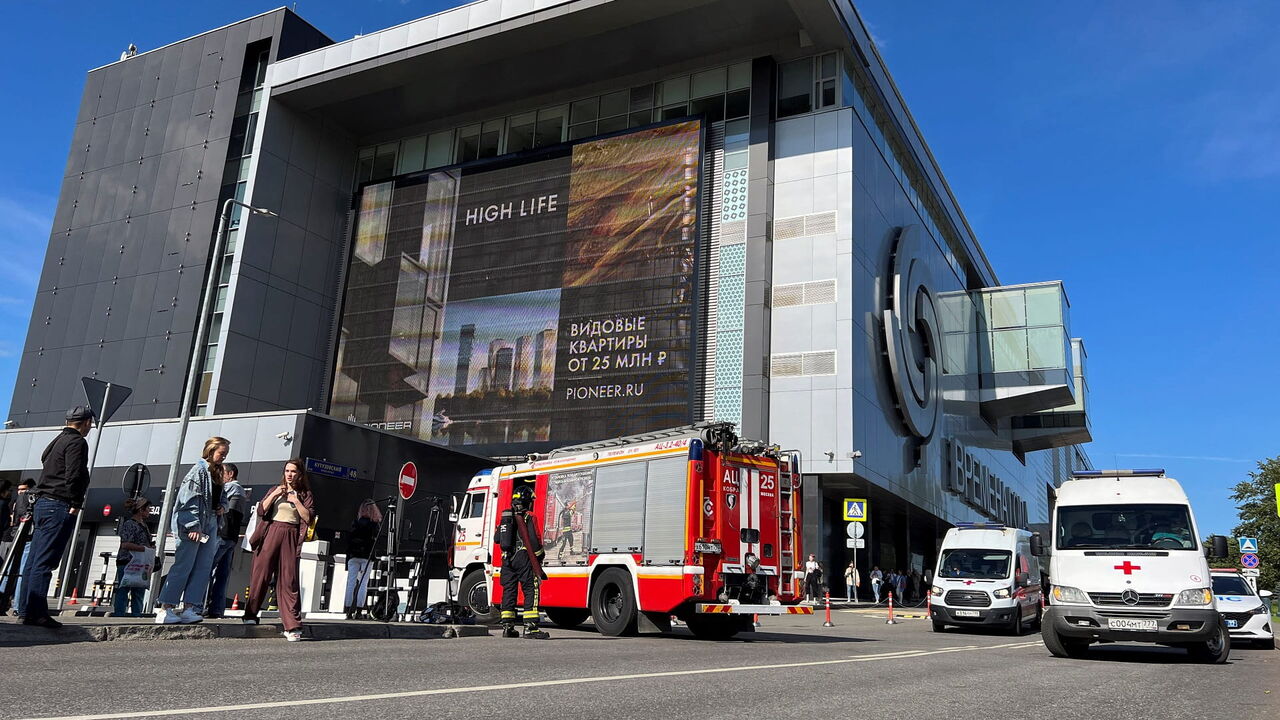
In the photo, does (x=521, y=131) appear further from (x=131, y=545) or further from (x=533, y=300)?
(x=131, y=545)

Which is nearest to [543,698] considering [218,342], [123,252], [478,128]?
[218,342]

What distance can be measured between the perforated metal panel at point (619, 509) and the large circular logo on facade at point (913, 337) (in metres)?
27.1

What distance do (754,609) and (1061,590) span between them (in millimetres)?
4226

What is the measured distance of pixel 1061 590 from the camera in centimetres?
1262

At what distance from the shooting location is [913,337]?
146 ft

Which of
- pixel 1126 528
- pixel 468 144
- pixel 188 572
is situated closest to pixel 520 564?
pixel 188 572

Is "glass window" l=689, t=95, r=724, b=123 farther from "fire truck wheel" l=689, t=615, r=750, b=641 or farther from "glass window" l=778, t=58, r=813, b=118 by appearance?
"fire truck wheel" l=689, t=615, r=750, b=641

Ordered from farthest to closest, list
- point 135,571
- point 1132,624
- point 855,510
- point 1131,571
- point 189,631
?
point 855,510
point 135,571
point 1131,571
point 1132,624
point 189,631

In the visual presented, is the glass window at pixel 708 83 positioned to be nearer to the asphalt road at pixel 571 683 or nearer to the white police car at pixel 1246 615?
the white police car at pixel 1246 615

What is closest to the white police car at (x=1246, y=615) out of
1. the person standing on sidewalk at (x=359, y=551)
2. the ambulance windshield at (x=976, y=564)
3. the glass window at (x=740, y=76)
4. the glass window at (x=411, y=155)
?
the ambulance windshield at (x=976, y=564)

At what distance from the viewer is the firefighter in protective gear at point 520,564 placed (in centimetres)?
1234

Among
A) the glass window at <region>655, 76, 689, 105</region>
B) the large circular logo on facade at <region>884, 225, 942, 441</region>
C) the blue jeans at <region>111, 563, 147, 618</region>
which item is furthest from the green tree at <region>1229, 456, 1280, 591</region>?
the blue jeans at <region>111, 563, 147, 618</region>

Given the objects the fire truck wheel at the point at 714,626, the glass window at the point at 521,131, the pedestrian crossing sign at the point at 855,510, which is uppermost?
the glass window at the point at 521,131

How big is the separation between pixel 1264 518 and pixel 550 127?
5159 cm
